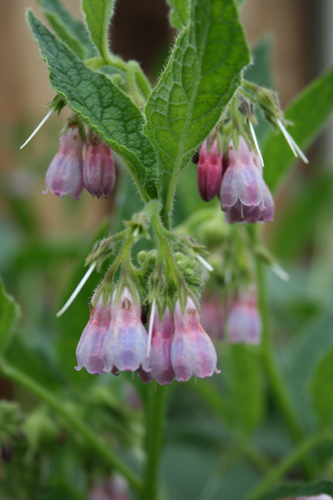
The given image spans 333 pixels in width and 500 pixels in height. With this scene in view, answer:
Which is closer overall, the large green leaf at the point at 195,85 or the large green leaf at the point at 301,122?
the large green leaf at the point at 195,85

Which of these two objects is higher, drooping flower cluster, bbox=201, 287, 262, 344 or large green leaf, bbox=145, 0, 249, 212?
large green leaf, bbox=145, 0, 249, 212

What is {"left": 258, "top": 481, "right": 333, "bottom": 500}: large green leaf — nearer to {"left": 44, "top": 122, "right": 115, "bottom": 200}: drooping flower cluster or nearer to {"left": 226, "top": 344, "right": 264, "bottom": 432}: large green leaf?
{"left": 226, "top": 344, "right": 264, "bottom": 432}: large green leaf

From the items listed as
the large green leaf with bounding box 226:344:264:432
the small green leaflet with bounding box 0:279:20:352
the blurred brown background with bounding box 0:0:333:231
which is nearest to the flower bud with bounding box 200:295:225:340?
the large green leaf with bounding box 226:344:264:432

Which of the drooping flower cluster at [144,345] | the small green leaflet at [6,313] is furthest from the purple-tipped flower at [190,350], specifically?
the small green leaflet at [6,313]

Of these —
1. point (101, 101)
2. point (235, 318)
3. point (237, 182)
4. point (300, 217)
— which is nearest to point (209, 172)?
point (237, 182)

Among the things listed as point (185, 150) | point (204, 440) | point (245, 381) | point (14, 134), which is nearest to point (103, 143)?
point (185, 150)

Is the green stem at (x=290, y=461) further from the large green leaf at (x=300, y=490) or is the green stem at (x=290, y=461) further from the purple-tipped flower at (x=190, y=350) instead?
the purple-tipped flower at (x=190, y=350)
